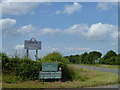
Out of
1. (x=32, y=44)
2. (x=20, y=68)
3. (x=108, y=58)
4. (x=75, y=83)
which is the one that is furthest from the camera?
(x=108, y=58)

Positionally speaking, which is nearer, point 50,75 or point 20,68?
point 20,68

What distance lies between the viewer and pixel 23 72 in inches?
482

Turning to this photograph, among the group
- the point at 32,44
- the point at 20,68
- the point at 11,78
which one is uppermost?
the point at 32,44

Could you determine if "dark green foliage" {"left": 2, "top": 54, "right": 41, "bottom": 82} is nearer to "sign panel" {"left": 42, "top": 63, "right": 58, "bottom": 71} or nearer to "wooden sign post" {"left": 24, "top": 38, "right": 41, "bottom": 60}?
"sign panel" {"left": 42, "top": 63, "right": 58, "bottom": 71}

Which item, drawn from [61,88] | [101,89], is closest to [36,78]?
[61,88]

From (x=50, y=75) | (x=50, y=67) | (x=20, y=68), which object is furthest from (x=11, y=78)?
(x=50, y=67)

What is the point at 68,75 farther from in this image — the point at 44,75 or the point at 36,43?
the point at 36,43

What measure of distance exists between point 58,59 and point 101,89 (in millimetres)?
5370

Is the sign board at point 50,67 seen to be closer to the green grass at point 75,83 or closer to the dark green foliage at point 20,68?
the dark green foliage at point 20,68

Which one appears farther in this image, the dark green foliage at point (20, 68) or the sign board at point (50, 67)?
the sign board at point (50, 67)

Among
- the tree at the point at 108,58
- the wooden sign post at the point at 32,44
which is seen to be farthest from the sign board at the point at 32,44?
the tree at the point at 108,58

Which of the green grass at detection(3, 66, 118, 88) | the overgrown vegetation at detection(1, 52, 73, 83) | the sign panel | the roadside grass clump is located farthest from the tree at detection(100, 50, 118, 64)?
the roadside grass clump

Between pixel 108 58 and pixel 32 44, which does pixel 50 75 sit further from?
pixel 108 58

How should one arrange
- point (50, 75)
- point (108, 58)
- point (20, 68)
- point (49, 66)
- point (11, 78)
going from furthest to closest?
point (108, 58), point (49, 66), point (50, 75), point (20, 68), point (11, 78)
